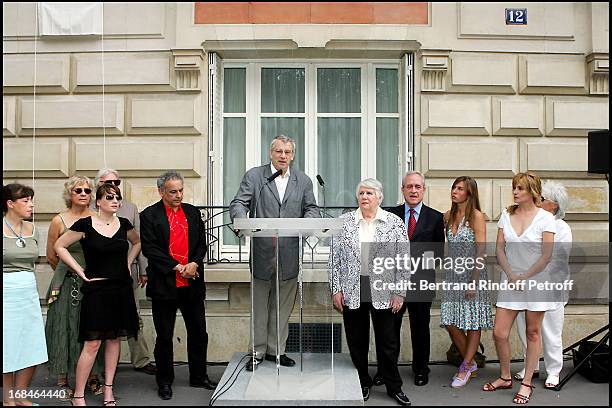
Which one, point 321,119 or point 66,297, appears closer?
point 66,297

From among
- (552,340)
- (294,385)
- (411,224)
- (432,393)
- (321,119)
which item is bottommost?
(432,393)

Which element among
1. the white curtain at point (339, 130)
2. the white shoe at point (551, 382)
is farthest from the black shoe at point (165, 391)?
the white shoe at point (551, 382)

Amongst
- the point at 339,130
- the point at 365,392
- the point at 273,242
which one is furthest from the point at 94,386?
the point at 339,130

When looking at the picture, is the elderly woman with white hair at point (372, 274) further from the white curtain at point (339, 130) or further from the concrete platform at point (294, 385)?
the white curtain at point (339, 130)

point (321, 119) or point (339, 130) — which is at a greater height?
point (321, 119)

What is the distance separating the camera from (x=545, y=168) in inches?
284

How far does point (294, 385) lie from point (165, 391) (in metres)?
1.19

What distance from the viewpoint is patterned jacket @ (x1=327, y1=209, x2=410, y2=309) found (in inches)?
205

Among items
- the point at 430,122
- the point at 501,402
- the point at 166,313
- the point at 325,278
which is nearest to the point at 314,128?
the point at 430,122

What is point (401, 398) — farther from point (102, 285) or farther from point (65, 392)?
point (65, 392)

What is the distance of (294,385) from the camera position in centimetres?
500

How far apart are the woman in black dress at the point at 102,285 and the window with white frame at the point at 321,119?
100 inches

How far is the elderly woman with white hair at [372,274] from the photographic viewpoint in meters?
5.22

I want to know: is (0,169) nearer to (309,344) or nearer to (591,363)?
(309,344)
